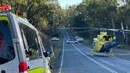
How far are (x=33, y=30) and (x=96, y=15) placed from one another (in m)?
126

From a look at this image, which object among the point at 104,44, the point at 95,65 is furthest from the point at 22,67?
the point at 104,44

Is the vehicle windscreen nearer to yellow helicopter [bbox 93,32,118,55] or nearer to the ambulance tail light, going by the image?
the ambulance tail light

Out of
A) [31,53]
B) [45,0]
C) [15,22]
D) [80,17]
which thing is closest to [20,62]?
[15,22]

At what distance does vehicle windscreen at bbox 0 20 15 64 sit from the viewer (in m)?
7.96

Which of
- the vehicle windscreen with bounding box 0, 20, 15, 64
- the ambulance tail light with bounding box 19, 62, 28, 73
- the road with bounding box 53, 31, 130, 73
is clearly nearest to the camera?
the ambulance tail light with bounding box 19, 62, 28, 73

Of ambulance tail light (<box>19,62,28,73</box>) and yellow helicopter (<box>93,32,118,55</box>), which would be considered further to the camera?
yellow helicopter (<box>93,32,118,55</box>)

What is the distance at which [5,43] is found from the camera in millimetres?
7992

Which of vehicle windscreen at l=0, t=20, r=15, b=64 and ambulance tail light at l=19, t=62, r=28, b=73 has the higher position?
vehicle windscreen at l=0, t=20, r=15, b=64

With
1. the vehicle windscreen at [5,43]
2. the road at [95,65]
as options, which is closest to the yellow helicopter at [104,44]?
the road at [95,65]

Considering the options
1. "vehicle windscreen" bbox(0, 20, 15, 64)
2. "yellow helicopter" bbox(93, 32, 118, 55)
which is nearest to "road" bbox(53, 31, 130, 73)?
"yellow helicopter" bbox(93, 32, 118, 55)

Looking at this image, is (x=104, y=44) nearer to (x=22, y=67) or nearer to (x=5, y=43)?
(x=5, y=43)

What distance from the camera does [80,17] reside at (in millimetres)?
179625

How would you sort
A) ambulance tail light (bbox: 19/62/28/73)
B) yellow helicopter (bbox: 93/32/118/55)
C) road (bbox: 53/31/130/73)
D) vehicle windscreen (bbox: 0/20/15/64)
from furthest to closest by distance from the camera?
1. yellow helicopter (bbox: 93/32/118/55)
2. road (bbox: 53/31/130/73)
3. vehicle windscreen (bbox: 0/20/15/64)
4. ambulance tail light (bbox: 19/62/28/73)

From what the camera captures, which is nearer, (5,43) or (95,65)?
(5,43)
